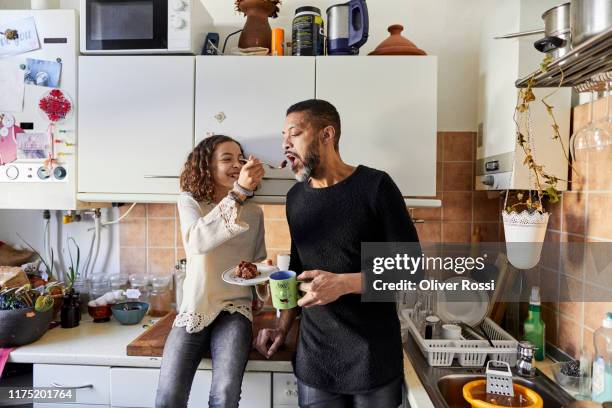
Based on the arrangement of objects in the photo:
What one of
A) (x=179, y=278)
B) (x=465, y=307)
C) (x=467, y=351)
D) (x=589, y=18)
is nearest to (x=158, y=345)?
(x=179, y=278)

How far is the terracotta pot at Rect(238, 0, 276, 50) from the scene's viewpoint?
5.55 ft

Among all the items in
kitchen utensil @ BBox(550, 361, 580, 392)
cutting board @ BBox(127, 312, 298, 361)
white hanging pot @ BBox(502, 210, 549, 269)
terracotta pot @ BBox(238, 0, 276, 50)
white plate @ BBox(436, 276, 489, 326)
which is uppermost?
terracotta pot @ BBox(238, 0, 276, 50)

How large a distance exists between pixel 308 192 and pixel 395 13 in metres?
1.12

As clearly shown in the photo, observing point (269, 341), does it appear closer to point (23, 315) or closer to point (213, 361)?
point (213, 361)

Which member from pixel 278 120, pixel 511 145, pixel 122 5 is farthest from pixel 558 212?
pixel 122 5

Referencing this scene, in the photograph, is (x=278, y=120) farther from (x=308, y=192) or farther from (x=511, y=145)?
(x=511, y=145)

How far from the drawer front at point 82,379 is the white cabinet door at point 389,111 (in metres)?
1.21

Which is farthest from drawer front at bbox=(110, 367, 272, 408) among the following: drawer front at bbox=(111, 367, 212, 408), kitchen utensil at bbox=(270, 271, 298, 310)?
kitchen utensil at bbox=(270, 271, 298, 310)

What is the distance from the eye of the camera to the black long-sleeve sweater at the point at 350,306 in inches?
46.9

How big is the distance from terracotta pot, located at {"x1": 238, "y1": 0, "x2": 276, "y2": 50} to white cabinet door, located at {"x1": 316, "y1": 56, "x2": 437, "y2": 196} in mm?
308

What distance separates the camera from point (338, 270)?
1240mm

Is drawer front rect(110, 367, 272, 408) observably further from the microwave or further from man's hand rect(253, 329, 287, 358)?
the microwave

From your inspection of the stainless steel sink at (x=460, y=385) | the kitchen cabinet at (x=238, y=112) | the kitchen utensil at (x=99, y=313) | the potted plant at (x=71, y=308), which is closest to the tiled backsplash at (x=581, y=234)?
the stainless steel sink at (x=460, y=385)

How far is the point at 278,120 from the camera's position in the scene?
61.7 inches
